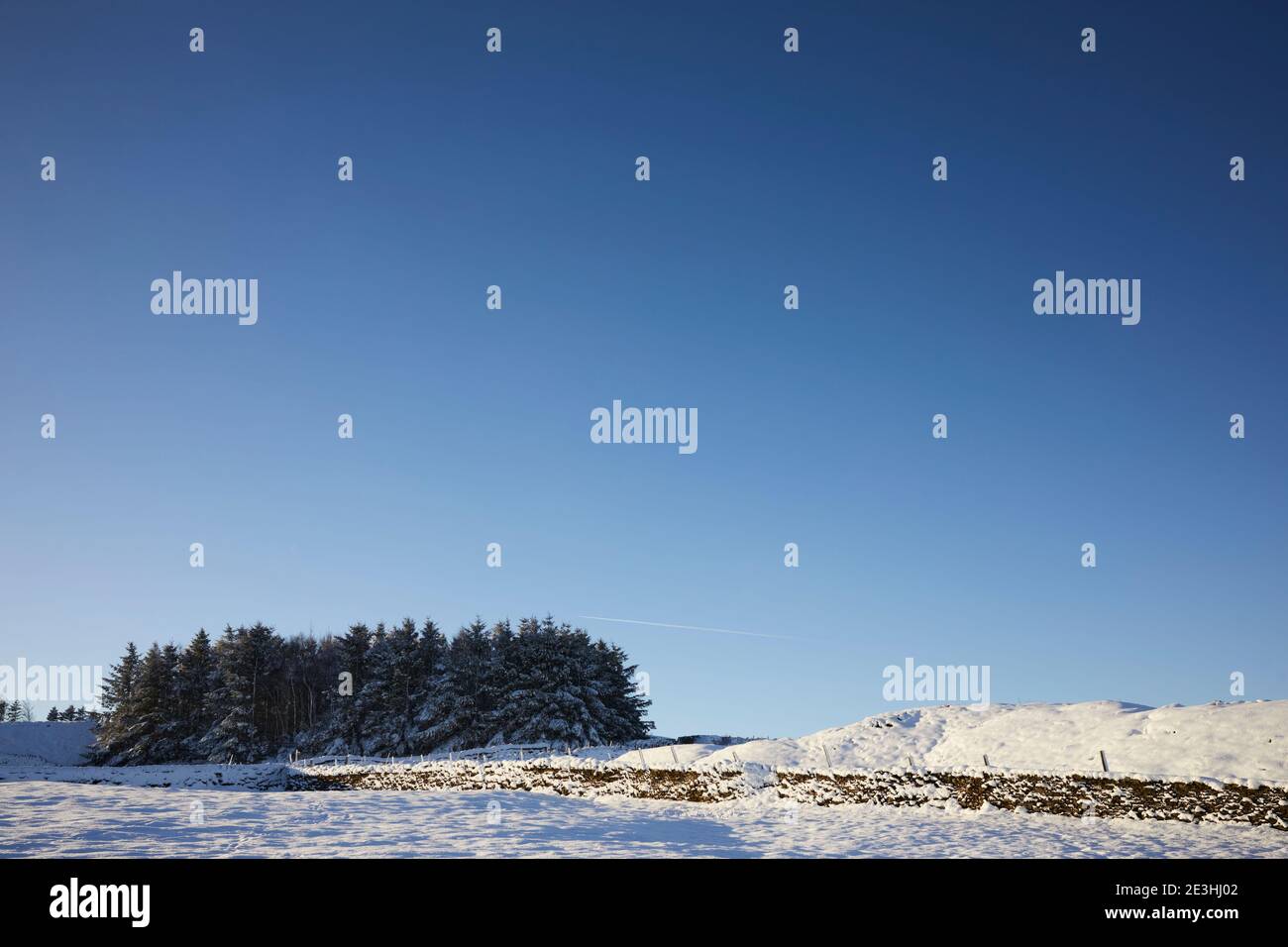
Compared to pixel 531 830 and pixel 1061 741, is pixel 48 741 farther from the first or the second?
pixel 1061 741

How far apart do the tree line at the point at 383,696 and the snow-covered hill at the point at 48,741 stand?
11.3 meters

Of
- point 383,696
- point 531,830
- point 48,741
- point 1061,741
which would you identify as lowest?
point 48,741

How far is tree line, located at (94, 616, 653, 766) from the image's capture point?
67.1m

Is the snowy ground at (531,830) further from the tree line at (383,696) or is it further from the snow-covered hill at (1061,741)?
the tree line at (383,696)

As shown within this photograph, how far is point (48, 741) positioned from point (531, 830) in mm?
97097

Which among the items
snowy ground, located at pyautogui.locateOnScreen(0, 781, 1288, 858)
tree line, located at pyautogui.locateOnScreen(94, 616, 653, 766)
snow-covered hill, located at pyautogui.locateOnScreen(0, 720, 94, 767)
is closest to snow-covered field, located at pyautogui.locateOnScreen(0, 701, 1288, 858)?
snowy ground, located at pyautogui.locateOnScreen(0, 781, 1288, 858)

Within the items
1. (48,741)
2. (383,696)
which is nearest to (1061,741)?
(383,696)

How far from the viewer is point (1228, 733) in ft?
85.7

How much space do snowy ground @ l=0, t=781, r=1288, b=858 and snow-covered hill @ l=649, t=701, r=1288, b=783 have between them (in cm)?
351

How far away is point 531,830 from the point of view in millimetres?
21672

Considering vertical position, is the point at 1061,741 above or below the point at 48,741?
above

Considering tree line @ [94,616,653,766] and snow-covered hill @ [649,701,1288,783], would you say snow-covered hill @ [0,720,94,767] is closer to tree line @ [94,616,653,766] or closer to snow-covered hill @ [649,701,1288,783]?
tree line @ [94,616,653,766]
